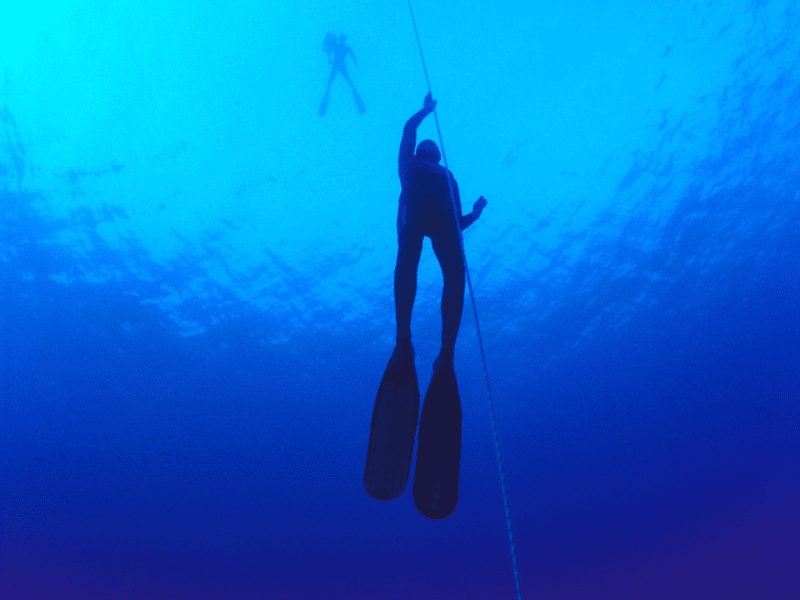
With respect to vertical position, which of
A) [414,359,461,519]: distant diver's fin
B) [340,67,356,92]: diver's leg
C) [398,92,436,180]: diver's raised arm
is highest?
[340,67,356,92]: diver's leg

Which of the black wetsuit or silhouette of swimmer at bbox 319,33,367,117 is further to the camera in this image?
silhouette of swimmer at bbox 319,33,367,117

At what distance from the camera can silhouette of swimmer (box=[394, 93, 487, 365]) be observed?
3.56 metres

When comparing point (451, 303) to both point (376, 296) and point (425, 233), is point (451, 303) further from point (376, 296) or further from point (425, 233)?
point (376, 296)

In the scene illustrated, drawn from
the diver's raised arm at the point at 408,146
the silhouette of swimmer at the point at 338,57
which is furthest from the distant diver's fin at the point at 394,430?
the silhouette of swimmer at the point at 338,57

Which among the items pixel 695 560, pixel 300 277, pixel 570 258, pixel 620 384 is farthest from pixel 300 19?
pixel 695 560

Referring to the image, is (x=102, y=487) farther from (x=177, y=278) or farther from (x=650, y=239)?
(x=650, y=239)

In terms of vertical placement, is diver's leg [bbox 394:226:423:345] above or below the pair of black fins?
above

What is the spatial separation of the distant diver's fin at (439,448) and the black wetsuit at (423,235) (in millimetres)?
283

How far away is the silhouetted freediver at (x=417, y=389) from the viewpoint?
335 centimetres

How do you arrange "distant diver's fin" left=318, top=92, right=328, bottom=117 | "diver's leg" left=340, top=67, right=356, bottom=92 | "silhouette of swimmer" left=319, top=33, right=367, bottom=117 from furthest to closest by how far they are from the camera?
1. "distant diver's fin" left=318, top=92, right=328, bottom=117
2. "diver's leg" left=340, top=67, right=356, bottom=92
3. "silhouette of swimmer" left=319, top=33, right=367, bottom=117

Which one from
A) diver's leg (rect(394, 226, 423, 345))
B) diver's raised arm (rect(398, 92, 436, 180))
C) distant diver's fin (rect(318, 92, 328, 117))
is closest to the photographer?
diver's leg (rect(394, 226, 423, 345))

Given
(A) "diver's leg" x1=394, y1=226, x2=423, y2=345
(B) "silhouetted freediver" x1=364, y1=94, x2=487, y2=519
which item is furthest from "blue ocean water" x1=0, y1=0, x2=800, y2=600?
(A) "diver's leg" x1=394, y1=226, x2=423, y2=345

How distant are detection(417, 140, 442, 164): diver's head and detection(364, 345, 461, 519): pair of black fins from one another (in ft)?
5.53

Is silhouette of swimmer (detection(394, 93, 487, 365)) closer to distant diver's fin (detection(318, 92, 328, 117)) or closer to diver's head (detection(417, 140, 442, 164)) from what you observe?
diver's head (detection(417, 140, 442, 164))
